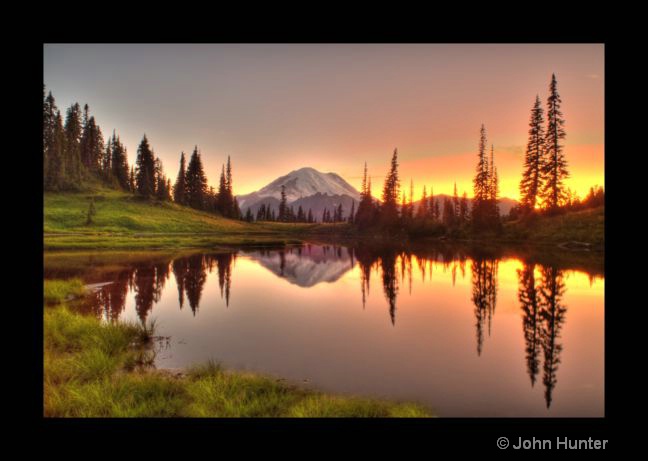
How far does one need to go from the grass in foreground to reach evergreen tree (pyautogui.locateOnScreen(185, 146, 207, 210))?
240 ft

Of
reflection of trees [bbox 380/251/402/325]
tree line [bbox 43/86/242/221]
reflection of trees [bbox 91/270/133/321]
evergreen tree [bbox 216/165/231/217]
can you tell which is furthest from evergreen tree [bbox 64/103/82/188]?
reflection of trees [bbox 380/251/402/325]

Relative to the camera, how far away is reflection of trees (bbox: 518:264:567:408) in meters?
10.4

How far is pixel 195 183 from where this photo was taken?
256 ft

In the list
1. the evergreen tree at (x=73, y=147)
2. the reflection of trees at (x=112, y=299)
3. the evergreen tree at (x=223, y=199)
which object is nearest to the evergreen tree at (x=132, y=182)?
the evergreen tree at (x=73, y=147)

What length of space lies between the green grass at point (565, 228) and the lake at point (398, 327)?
15705 mm

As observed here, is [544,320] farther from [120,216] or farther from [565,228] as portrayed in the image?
[120,216]

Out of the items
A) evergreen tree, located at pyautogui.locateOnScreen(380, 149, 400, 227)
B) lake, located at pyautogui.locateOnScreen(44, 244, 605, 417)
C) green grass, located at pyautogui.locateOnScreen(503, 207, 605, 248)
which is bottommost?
lake, located at pyautogui.locateOnScreen(44, 244, 605, 417)

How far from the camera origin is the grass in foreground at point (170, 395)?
6855mm

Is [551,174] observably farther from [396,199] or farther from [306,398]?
[306,398]

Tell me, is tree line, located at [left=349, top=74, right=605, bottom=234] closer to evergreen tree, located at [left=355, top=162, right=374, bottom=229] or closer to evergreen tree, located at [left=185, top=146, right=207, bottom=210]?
evergreen tree, located at [left=355, top=162, right=374, bottom=229]

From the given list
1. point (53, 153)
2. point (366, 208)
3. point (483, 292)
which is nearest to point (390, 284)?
point (483, 292)

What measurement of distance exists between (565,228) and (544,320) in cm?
3539
